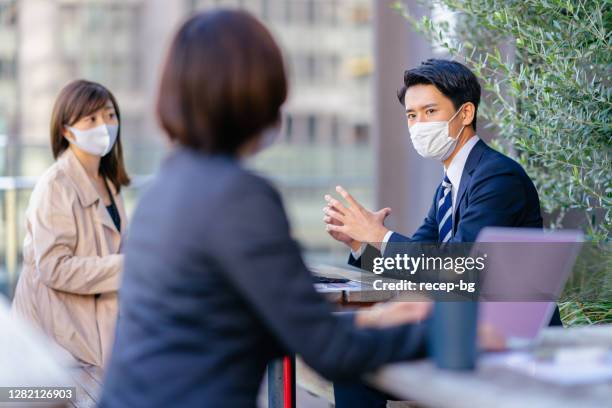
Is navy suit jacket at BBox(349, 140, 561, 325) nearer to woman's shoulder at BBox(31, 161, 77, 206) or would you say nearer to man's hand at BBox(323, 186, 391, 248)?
man's hand at BBox(323, 186, 391, 248)

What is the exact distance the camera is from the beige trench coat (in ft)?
10.3

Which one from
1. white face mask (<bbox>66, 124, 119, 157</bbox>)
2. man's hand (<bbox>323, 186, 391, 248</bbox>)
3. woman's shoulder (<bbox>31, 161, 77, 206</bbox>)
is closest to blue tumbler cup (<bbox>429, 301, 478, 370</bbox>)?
man's hand (<bbox>323, 186, 391, 248</bbox>)

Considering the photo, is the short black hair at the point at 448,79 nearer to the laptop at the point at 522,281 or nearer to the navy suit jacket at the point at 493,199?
the navy suit jacket at the point at 493,199

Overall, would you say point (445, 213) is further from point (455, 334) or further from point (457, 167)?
point (455, 334)

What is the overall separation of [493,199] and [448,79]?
454 millimetres

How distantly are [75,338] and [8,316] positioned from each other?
1.41m

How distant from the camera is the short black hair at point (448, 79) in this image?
285 centimetres

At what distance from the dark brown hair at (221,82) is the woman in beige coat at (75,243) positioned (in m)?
1.77

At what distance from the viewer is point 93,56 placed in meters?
40.3

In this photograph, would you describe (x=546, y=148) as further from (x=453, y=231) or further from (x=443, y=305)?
(x=443, y=305)

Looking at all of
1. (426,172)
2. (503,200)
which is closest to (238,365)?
(503,200)

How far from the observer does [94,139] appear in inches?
134

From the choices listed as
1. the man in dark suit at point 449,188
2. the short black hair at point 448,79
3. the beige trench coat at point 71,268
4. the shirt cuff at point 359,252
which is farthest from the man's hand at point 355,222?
the beige trench coat at point 71,268

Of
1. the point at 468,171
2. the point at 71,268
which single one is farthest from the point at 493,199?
the point at 71,268
